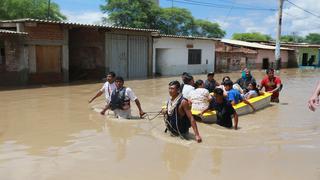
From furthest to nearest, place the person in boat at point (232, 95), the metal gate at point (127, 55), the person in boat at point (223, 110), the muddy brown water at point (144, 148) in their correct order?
1. the metal gate at point (127, 55)
2. the person in boat at point (232, 95)
3. the person in boat at point (223, 110)
4. the muddy brown water at point (144, 148)

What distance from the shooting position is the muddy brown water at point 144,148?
5.66 meters

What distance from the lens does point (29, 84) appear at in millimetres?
17469

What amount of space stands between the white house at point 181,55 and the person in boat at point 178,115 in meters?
18.1

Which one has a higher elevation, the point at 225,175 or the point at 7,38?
the point at 7,38

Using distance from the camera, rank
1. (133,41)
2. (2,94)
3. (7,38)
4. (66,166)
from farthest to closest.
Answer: (133,41) < (7,38) < (2,94) < (66,166)

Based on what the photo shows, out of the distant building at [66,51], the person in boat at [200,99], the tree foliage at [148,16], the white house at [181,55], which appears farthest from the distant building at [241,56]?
the person in boat at [200,99]

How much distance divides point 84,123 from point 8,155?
2995 millimetres

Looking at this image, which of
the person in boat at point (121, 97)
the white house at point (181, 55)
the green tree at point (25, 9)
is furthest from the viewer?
the green tree at point (25, 9)

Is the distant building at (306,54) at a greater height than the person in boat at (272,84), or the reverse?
the distant building at (306,54)

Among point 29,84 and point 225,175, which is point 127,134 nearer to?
point 225,175

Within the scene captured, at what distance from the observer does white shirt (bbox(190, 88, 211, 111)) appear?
891cm

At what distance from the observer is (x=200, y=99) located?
891 cm

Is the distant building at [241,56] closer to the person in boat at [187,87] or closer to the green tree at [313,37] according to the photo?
the person in boat at [187,87]

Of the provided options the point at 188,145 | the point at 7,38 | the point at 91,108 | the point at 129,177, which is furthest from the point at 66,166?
the point at 7,38
